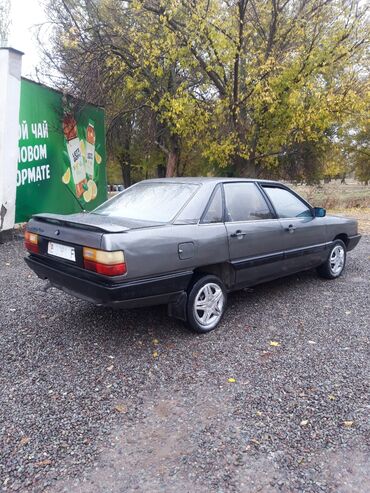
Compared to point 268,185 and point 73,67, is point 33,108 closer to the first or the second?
point 73,67

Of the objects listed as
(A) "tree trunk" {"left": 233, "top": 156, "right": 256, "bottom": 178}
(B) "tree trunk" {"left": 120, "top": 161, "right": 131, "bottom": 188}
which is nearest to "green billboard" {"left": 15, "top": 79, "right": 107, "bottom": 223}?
(A) "tree trunk" {"left": 233, "top": 156, "right": 256, "bottom": 178}

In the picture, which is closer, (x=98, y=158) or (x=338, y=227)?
(x=338, y=227)

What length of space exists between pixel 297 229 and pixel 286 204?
0.36 meters

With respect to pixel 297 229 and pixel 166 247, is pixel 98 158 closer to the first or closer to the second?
pixel 297 229

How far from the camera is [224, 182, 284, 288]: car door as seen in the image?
13.5 ft

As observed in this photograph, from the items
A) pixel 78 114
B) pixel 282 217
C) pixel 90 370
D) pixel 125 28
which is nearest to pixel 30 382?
pixel 90 370

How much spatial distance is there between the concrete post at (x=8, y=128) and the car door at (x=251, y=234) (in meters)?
A: 5.16

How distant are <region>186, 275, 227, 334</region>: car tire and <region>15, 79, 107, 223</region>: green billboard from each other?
593 cm

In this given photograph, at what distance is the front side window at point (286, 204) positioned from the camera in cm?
482

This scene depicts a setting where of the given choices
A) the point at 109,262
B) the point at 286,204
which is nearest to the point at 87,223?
the point at 109,262

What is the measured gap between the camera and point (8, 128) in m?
7.43

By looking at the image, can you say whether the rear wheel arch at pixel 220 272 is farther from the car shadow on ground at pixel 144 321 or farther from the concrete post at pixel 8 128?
the concrete post at pixel 8 128

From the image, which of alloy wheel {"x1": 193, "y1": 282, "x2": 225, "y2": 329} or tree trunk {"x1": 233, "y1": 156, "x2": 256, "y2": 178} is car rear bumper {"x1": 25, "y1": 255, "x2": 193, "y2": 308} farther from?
tree trunk {"x1": 233, "y1": 156, "x2": 256, "y2": 178}

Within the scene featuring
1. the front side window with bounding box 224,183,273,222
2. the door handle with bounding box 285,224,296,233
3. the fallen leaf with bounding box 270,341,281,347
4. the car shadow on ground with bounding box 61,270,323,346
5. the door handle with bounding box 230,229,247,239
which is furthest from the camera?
the door handle with bounding box 285,224,296,233
